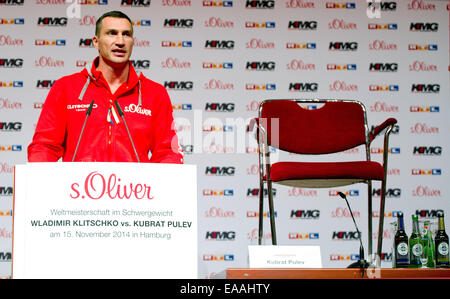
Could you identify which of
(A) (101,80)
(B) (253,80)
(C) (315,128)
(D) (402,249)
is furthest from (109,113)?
(B) (253,80)

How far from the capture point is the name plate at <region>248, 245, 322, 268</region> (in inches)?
75.4

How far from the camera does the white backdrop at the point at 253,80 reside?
15.2ft

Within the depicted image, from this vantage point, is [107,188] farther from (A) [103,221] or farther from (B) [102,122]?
(B) [102,122]

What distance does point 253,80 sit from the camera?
4812 mm

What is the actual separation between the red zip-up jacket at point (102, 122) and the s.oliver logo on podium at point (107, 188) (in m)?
1.20

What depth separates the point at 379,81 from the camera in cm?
488

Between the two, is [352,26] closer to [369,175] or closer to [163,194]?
[369,175]

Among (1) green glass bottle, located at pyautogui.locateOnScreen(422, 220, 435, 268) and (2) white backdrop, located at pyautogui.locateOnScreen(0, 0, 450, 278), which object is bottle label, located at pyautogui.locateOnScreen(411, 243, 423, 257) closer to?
(1) green glass bottle, located at pyautogui.locateOnScreen(422, 220, 435, 268)

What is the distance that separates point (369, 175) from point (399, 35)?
220cm

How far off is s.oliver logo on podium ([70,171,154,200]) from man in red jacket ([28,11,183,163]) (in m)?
1.19

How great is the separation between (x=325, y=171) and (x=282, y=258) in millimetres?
1244

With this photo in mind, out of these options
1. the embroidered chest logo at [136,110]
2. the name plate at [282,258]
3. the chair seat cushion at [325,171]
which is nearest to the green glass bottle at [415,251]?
the chair seat cushion at [325,171]
